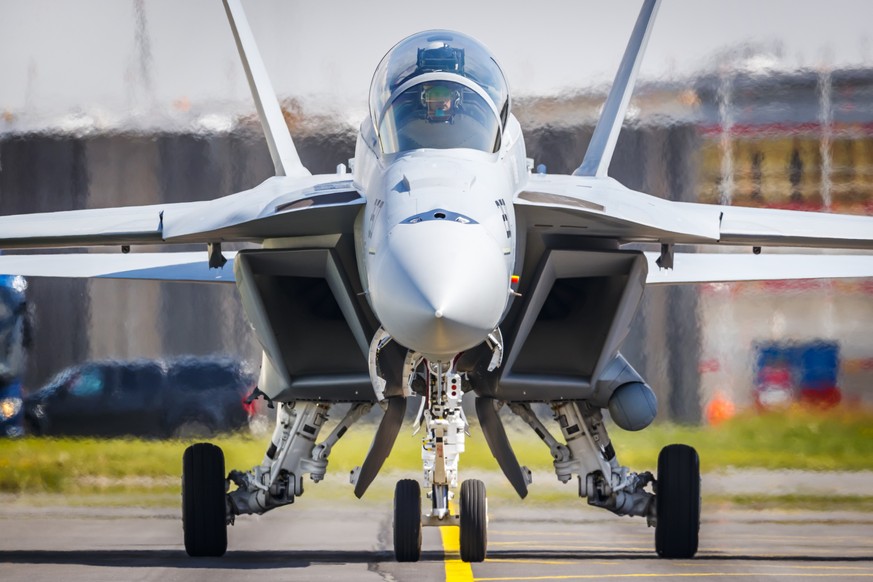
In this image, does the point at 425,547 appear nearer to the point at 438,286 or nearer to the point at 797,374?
the point at 797,374

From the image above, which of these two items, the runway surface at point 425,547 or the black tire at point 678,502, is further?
the black tire at point 678,502

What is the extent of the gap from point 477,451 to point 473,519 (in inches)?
191

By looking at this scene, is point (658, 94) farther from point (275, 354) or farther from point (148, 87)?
point (275, 354)

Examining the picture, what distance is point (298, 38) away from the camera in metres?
16.0

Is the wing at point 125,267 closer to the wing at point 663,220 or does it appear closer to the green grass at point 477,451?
the green grass at point 477,451

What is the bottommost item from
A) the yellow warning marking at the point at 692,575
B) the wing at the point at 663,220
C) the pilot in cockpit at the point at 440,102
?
the yellow warning marking at the point at 692,575

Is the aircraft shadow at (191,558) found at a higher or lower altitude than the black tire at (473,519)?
lower

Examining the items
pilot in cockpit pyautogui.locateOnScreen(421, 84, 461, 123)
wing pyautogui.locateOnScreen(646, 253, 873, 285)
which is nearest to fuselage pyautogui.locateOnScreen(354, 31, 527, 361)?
pilot in cockpit pyautogui.locateOnScreen(421, 84, 461, 123)

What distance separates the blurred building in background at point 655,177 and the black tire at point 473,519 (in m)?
5.38

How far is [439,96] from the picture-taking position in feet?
29.2

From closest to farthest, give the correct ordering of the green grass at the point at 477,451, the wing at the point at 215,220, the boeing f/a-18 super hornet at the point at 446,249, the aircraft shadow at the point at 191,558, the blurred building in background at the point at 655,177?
the boeing f/a-18 super hornet at the point at 446,249 → the wing at the point at 215,220 → the aircraft shadow at the point at 191,558 → the green grass at the point at 477,451 → the blurred building in background at the point at 655,177

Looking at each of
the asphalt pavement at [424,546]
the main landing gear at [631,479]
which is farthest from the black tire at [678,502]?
the asphalt pavement at [424,546]

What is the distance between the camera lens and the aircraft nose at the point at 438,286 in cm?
735

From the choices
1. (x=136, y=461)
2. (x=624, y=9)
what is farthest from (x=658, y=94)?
(x=136, y=461)
